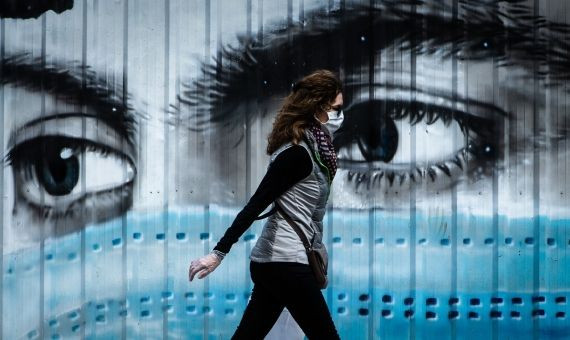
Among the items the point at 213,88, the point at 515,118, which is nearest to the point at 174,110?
the point at 213,88

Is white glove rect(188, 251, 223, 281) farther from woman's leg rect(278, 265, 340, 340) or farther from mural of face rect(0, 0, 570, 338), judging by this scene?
mural of face rect(0, 0, 570, 338)

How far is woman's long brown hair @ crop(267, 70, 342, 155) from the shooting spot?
13.8 feet

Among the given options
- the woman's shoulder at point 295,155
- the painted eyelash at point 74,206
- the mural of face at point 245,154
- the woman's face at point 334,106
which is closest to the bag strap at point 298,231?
the woman's shoulder at point 295,155

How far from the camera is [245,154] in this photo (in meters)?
5.52

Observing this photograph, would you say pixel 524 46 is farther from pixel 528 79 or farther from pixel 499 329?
pixel 499 329

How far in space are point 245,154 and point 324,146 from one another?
1358 millimetres

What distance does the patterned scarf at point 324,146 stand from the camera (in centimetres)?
421

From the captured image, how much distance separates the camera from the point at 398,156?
18.3ft

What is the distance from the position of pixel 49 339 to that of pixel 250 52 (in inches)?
75.1

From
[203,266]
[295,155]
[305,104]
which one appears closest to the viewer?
[203,266]

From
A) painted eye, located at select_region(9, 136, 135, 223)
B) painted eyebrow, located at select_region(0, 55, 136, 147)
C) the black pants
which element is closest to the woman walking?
the black pants

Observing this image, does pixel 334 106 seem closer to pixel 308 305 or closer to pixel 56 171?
pixel 308 305

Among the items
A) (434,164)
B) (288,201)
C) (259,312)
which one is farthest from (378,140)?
(259,312)

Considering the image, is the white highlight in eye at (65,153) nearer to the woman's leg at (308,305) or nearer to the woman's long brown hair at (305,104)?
the woman's long brown hair at (305,104)
